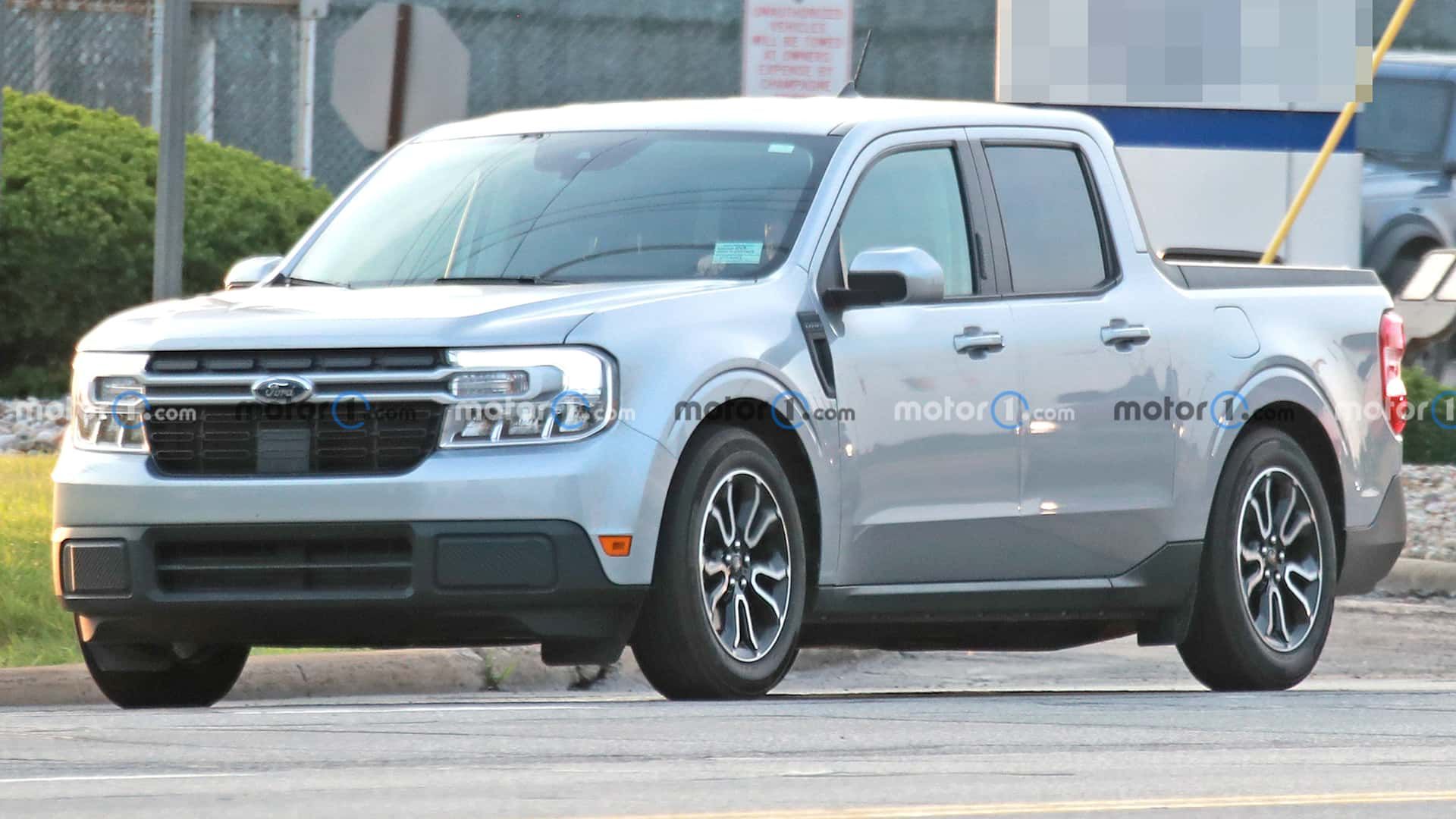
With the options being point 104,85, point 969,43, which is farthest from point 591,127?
point 969,43

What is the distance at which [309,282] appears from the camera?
9.23m

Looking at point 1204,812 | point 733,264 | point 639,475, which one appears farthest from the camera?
point 733,264

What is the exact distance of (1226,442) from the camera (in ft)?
32.8

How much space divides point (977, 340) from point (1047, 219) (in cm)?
81

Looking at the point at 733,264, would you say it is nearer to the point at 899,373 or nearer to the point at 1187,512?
the point at 899,373

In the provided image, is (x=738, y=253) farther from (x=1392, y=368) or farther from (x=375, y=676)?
(x=1392, y=368)

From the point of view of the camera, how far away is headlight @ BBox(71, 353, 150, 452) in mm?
8242

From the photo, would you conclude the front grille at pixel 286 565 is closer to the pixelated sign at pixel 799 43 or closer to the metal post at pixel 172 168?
the metal post at pixel 172 168

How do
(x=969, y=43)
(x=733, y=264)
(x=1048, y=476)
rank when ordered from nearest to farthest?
1. (x=733, y=264)
2. (x=1048, y=476)
3. (x=969, y=43)

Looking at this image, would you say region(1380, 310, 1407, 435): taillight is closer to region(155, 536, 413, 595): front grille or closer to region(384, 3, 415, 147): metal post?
region(155, 536, 413, 595): front grille

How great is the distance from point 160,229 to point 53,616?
2584mm

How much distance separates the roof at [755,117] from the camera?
9.30 m

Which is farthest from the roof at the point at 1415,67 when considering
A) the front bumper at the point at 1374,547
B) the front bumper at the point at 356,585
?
the front bumper at the point at 356,585

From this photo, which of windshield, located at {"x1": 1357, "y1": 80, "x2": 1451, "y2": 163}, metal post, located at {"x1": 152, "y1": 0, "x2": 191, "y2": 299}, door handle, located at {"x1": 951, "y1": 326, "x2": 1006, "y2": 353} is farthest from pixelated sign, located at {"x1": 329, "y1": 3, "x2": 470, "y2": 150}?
windshield, located at {"x1": 1357, "y1": 80, "x2": 1451, "y2": 163}
